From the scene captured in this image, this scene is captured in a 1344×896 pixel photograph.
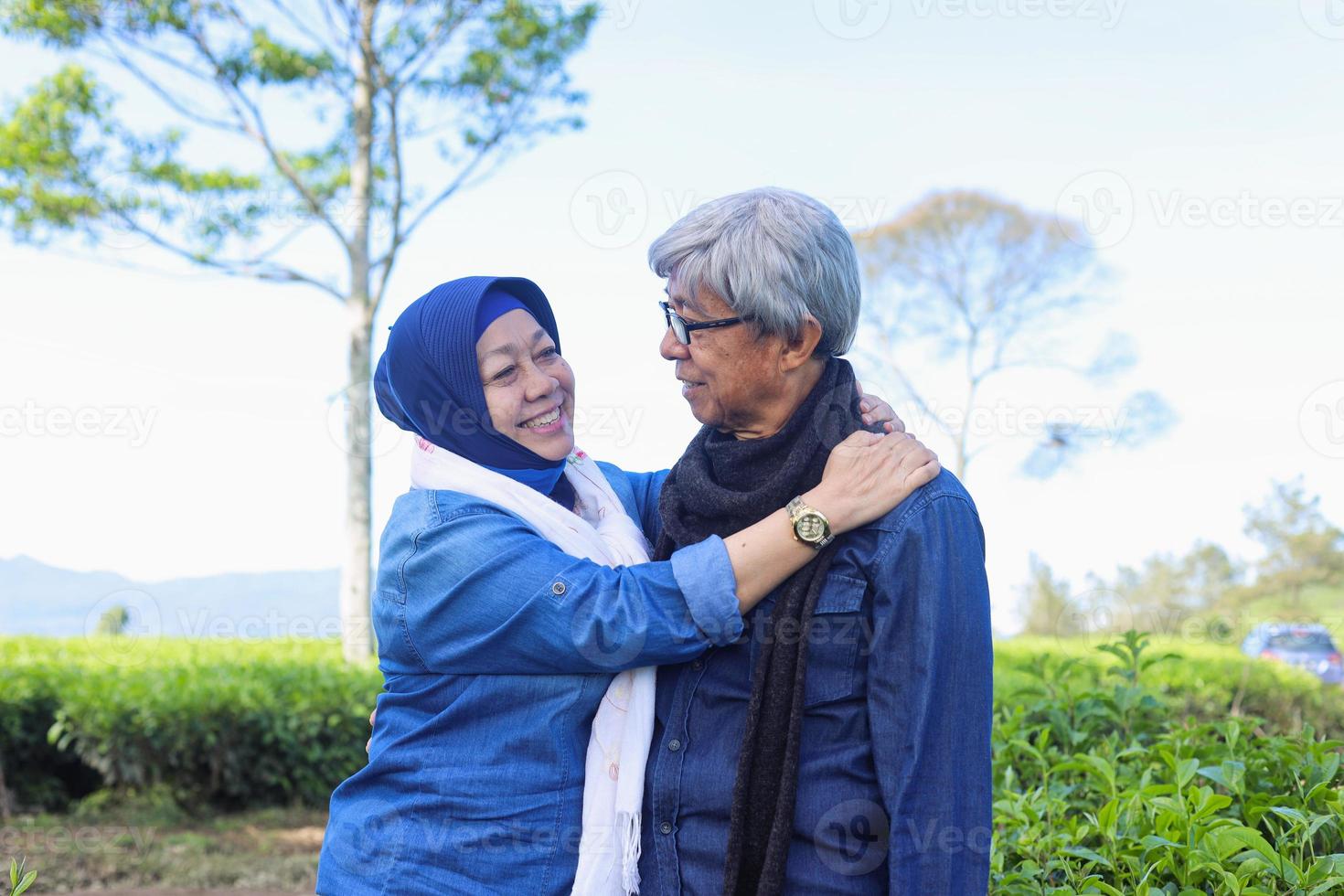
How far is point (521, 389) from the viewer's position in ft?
7.29

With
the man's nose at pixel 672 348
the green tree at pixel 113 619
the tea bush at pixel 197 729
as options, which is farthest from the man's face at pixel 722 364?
the green tree at pixel 113 619

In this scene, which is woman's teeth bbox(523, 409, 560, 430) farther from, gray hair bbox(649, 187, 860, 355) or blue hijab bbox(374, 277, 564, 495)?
gray hair bbox(649, 187, 860, 355)

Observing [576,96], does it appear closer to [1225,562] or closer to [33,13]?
[33,13]

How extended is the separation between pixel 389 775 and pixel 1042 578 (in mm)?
20232

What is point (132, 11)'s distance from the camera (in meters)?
10.1

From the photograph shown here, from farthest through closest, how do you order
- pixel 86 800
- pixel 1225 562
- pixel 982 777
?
pixel 1225 562 < pixel 86 800 < pixel 982 777

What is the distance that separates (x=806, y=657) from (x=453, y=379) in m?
0.86

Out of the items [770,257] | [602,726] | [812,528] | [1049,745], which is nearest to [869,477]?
[812,528]

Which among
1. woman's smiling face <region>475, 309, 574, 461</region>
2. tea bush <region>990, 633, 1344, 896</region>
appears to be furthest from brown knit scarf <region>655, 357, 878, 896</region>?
tea bush <region>990, 633, 1344, 896</region>

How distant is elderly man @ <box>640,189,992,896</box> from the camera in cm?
181

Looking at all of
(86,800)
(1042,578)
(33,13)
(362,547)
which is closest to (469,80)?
(33,13)

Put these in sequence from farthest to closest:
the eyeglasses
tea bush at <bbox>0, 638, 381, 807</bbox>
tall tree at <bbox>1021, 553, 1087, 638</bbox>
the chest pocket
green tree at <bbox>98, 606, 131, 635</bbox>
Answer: tall tree at <bbox>1021, 553, 1087, 638</bbox> → green tree at <bbox>98, 606, 131, 635</bbox> → tea bush at <bbox>0, 638, 381, 807</bbox> → the eyeglasses → the chest pocket

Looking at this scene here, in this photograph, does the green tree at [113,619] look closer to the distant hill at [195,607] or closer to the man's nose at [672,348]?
the distant hill at [195,607]

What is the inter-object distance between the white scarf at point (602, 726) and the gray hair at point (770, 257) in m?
0.49
